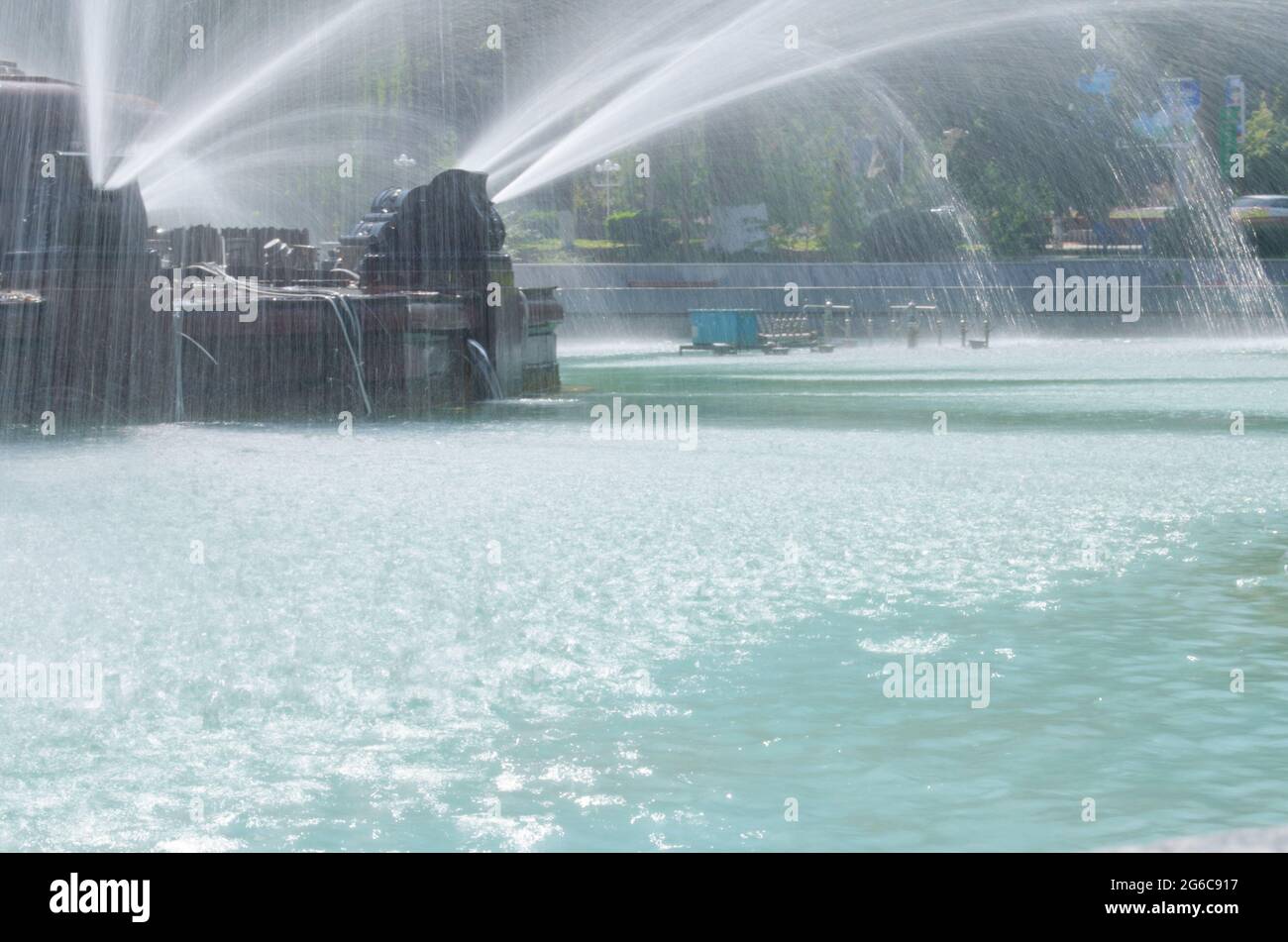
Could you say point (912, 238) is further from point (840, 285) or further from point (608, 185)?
point (608, 185)

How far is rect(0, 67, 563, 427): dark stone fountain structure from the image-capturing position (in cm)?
2333

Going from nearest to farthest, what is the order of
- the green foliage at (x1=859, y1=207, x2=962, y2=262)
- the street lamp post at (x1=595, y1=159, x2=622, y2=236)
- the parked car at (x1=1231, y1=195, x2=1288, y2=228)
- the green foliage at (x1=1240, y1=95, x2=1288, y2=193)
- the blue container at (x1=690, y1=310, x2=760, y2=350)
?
the blue container at (x1=690, y1=310, x2=760, y2=350)
the parked car at (x1=1231, y1=195, x2=1288, y2=228)
the green foliage at (x1=859, y1=207, x2=962, y2=262)
the green foliage at (x1=1240, y1=95, x2=1288, y2=193)
the street lamp post at (x1=595, y1=159, x2=622, y2=236)

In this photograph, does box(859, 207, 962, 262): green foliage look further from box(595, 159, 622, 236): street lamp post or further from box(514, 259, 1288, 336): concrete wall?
box(595, 159, 622, 236): street lamp post

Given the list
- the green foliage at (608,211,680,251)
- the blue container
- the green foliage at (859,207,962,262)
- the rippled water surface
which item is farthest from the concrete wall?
the rippled water surface

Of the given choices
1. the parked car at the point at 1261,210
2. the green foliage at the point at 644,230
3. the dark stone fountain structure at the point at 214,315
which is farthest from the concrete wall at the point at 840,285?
the dark stone fountain structure at the point at 214,315

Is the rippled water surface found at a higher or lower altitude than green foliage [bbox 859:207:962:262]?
lower

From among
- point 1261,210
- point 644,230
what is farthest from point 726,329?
point 1261,210

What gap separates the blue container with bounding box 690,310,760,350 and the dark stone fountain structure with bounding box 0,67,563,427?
1587 cm

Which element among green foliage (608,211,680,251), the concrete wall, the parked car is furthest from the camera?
green foliage (608,211,680,251)

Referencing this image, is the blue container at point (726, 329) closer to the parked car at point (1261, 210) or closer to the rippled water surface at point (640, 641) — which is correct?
the parked car at point (1261, 210)

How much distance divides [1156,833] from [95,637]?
6.41 m

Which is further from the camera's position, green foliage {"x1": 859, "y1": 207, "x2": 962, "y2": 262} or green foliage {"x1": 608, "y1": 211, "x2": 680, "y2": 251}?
green foliage {"x1": 608, "y1": 211, "x2": 680, "y2": 251}
